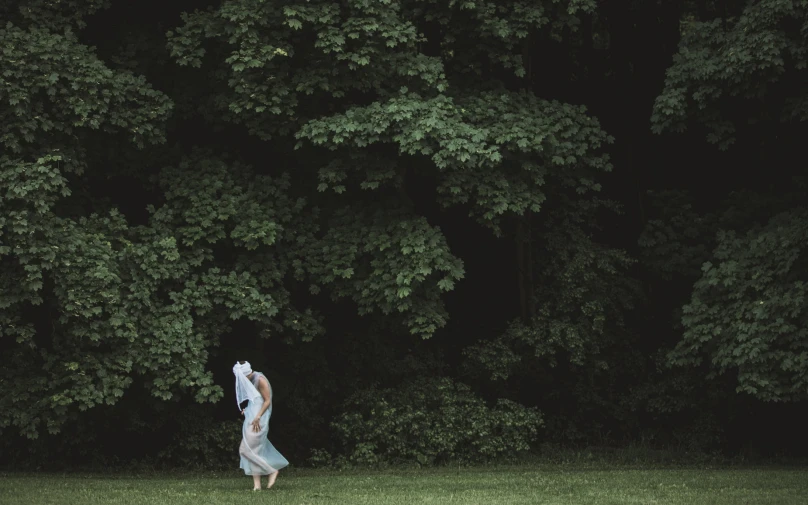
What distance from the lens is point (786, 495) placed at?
1320 cm

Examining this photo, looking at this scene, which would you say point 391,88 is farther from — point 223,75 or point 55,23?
point 55,23

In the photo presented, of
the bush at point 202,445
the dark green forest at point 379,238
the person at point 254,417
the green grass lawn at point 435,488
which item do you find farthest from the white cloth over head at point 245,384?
the bush at point 202,445

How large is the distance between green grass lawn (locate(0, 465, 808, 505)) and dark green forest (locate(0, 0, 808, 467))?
1.42m

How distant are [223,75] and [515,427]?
8.73m

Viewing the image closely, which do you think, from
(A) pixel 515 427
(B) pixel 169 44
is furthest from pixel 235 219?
(A) pixel 515 427

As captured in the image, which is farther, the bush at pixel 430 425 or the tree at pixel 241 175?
the bush at pixel 430 425

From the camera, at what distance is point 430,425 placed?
1920 centimetres

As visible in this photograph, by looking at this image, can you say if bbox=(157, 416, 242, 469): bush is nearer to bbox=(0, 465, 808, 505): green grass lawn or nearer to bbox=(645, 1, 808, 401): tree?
bbox=(0, 465, 808, 505): green grass lawn

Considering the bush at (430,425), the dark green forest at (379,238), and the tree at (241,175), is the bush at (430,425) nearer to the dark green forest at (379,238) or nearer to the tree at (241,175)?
the dark green forest at (379,238)

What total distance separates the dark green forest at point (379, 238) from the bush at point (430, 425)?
6 centimetres

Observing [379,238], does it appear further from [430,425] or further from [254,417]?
[254,417]

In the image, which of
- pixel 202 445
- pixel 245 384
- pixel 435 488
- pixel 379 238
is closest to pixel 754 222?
pixel 379 238

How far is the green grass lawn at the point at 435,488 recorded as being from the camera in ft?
41.7

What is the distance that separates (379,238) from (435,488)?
513 centimetres
